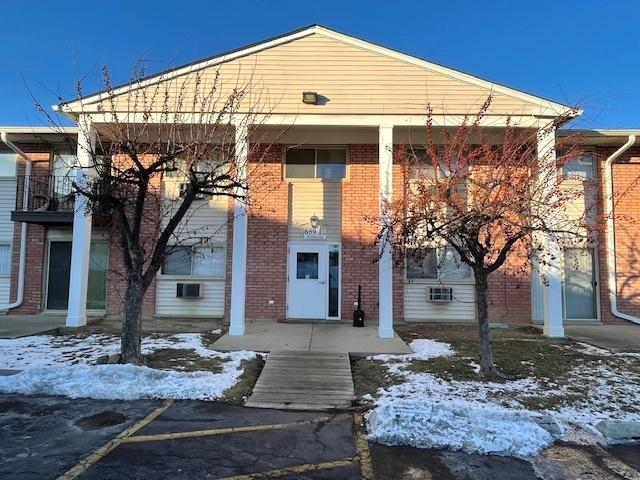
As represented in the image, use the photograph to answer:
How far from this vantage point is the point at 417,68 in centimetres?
1106

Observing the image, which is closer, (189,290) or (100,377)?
(100,377)

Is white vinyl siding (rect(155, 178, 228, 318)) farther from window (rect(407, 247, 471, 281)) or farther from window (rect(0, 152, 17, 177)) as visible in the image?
window (rect(407, 247, 471, 281))

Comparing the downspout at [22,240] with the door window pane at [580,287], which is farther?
the downspout at [22,240]

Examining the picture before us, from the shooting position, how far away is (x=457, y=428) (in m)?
5.16

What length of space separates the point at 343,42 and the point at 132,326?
775cm

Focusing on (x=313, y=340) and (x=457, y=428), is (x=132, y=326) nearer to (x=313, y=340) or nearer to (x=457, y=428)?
(x=313, y=340)

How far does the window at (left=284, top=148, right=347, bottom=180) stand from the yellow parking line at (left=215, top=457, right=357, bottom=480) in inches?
357

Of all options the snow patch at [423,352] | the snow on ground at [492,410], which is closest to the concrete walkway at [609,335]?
the snow on ground at [492,410]

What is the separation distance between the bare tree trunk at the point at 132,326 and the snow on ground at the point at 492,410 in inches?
153

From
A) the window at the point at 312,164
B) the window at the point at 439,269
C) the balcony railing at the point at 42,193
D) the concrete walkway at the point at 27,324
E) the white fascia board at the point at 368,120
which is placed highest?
the white fascia board at the point at 368,120

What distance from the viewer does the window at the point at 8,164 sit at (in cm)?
1352

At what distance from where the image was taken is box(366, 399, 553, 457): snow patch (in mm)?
4883

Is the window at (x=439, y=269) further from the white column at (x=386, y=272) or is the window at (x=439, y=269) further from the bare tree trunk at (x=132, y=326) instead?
the bare tree trunk at (x=132, y=326)

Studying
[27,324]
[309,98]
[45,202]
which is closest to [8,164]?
[45,202]
